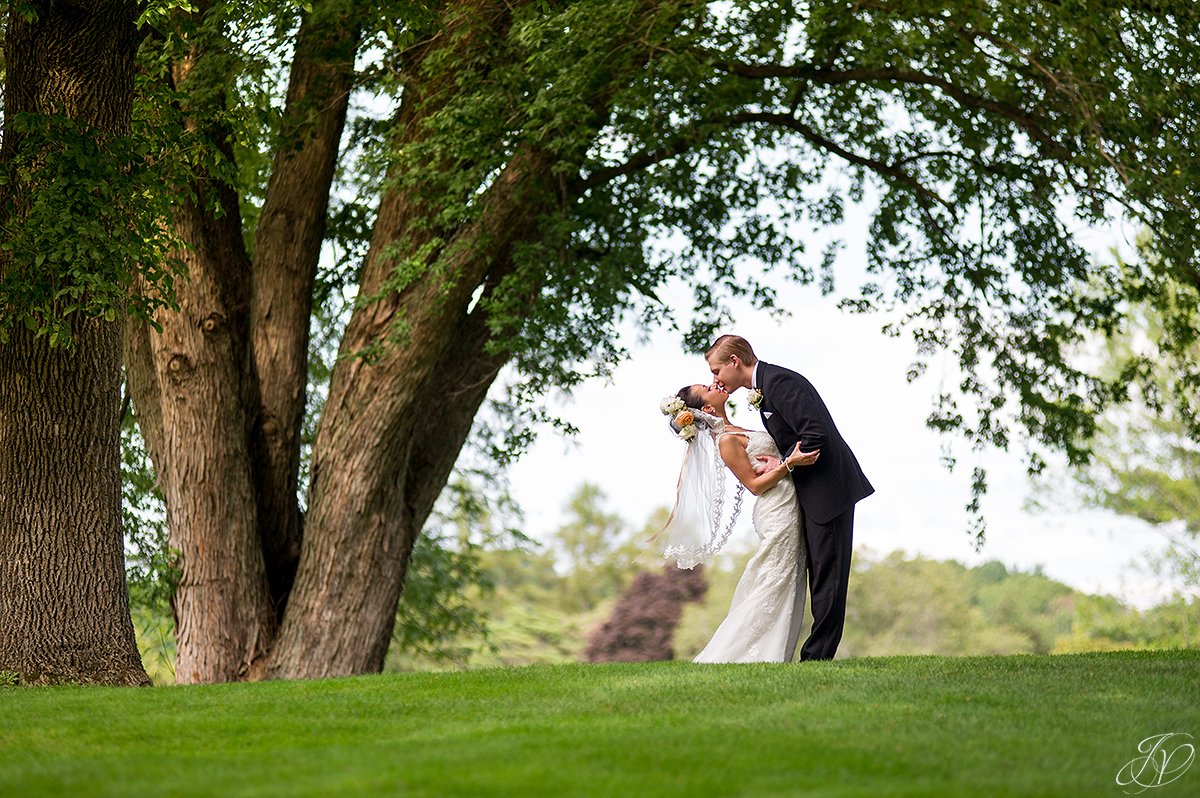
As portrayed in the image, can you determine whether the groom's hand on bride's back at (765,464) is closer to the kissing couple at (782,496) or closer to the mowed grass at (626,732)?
the kissing couple at (782,496)

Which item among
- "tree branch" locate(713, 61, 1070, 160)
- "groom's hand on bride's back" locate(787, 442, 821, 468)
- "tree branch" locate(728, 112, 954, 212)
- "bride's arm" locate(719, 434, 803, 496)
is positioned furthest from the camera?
→ "tree branch" locate(728, 112, 954, 212)

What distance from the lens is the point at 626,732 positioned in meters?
5.73

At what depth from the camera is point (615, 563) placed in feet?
195

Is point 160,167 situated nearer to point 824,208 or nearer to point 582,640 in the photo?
point 824,208

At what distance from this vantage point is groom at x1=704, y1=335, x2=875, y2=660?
8203mm

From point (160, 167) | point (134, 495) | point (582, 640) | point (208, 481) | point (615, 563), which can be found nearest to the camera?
point (160, 167)

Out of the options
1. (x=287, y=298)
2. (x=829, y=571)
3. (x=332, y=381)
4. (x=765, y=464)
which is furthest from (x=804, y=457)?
(x=287, y=298)

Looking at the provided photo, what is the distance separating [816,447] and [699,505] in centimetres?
116

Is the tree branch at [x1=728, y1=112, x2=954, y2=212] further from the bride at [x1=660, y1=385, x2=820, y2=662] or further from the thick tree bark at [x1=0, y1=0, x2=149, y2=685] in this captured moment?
the thick tree bark at [x1=0, y1=0, x2=149, y2=685]

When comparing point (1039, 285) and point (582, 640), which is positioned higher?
point (1039, 285)

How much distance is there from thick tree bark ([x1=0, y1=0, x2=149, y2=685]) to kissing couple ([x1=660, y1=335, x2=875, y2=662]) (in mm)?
4350

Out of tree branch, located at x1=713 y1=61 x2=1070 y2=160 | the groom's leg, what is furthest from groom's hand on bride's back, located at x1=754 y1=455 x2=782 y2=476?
tree branch, located at x1=713 y1=61 x2=1070 y2=160

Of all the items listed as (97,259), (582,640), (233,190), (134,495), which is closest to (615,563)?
(582,640)

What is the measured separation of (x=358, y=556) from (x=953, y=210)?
7.45 metres
